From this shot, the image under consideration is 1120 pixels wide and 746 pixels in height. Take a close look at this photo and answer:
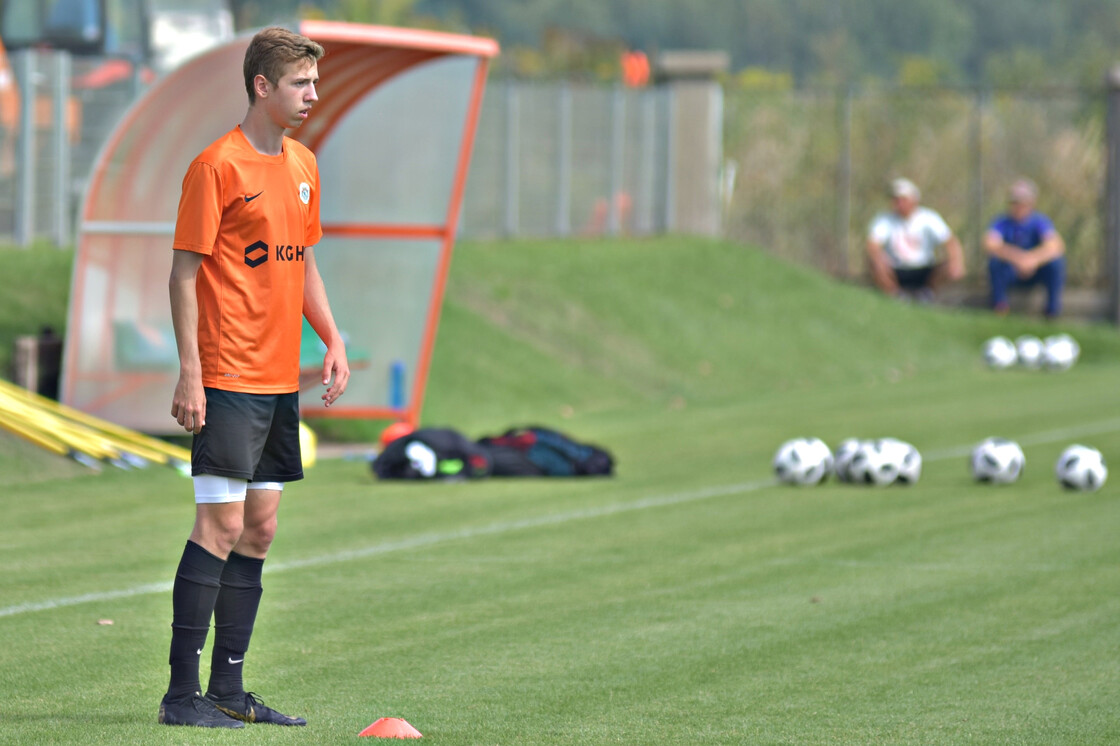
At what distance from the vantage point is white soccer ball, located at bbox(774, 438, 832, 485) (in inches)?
551

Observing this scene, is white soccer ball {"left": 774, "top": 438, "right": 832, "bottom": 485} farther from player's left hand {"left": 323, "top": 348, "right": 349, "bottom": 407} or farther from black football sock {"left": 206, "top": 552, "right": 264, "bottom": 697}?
black football sock {"left": 206, "top": 552, "right": 264, "bottom": 697}

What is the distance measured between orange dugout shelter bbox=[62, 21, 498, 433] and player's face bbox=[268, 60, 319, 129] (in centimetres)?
871

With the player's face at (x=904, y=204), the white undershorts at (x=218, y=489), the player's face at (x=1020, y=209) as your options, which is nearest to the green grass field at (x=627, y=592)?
the white undershorts at (x=218, y=489)

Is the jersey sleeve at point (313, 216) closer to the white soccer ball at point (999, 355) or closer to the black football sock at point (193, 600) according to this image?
the black football sock at point (193, 600)

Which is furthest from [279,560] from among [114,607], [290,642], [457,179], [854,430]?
[854,430]

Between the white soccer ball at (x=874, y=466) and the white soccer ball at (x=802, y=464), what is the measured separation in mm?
223

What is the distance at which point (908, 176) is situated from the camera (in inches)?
1239

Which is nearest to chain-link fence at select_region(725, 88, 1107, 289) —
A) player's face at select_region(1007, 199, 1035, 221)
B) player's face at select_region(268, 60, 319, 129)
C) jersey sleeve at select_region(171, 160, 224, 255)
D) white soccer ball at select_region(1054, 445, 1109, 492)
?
player's face at select_region(1007, 199, 1035, 221)

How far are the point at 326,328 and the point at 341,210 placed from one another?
35.2 feet

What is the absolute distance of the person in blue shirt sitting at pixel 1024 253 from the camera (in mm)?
27016

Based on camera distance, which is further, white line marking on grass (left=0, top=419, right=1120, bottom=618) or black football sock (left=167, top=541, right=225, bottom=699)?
white line marking on grass (left=0, top=419, right=1120, bottom=618)

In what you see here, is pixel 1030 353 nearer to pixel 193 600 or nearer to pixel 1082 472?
pixel 1082 472

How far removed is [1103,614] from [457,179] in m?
8.91

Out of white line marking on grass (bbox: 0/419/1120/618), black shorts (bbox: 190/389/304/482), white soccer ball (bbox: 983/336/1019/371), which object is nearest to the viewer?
black shorts (bbox: 190/389/304/482)
